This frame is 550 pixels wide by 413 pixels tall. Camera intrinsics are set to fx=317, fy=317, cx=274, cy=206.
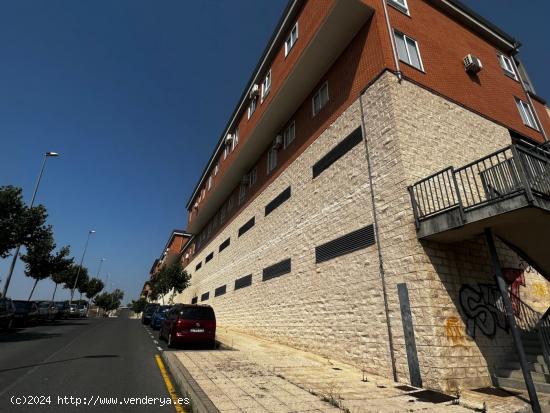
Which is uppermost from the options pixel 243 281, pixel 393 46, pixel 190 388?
pixel 393 46

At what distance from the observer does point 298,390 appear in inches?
263

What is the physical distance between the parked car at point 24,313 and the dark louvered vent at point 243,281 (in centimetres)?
1402

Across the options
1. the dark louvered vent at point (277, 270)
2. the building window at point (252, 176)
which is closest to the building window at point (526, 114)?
the dark louvered vent at point (277, 270)

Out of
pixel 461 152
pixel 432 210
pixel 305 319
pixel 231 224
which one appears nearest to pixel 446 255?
pixel 432 210

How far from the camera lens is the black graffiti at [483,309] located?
8.23m

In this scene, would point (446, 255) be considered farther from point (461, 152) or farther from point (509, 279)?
point (461, 152)

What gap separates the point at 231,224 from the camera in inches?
1035

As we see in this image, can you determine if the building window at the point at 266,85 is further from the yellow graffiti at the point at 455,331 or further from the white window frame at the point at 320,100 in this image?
the yellow graffiti at the point at 455,331

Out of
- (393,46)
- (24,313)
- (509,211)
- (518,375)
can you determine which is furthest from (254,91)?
(24,313)

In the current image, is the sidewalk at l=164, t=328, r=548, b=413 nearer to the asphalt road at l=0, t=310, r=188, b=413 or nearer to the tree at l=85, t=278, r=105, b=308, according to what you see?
the asphalt road at l=0, t=310, r=188, b=413

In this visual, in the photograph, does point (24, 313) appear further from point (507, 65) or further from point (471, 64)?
point (507, 65)

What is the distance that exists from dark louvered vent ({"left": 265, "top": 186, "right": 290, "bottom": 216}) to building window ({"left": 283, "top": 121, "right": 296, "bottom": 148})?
114 inches

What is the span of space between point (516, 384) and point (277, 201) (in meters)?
12.6

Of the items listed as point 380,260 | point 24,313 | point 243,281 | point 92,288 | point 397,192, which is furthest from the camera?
point 92,288
